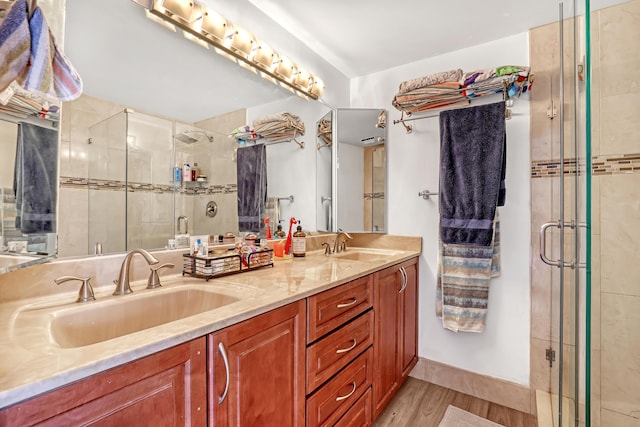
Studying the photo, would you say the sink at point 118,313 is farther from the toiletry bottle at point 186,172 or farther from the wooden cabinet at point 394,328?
the wooden cabinet at point 394,328

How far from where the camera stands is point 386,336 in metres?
1.73

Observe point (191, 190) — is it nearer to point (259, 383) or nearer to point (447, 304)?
point (259, 383)

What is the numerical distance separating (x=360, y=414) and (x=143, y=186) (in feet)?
4.75

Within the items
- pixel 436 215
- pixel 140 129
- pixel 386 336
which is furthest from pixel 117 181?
pixel 436 215

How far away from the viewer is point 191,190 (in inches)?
56.5

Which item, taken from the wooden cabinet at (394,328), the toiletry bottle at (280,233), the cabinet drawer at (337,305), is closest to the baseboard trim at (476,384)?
the wooden cabinet at (394,328)

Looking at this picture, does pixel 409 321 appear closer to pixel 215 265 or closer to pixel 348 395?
pixel 348 395

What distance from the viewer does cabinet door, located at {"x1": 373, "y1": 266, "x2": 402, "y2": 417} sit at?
1.62 meters

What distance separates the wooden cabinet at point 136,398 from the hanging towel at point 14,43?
60 cm

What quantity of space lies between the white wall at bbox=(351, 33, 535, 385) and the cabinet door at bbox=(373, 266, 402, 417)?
48 cm

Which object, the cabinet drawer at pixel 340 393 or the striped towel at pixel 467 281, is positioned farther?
the striped towel at pixel 467 281

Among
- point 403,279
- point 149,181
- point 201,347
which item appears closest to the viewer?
point 201,347

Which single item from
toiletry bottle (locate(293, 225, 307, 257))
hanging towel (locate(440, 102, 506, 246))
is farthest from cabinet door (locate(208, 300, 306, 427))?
hanging towel (locate(440, 102, 506, 246))

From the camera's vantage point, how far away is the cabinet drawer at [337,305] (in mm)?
1174
